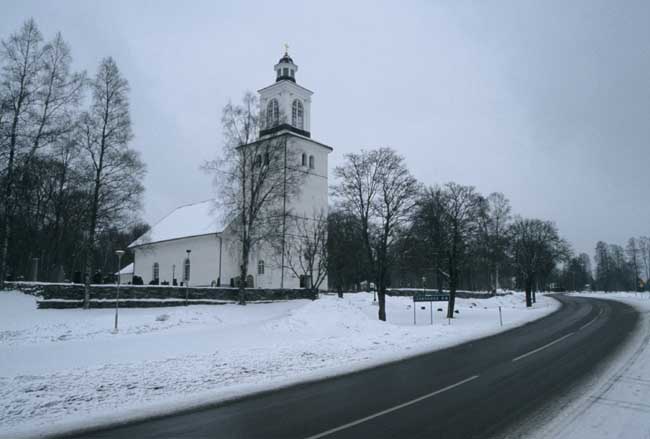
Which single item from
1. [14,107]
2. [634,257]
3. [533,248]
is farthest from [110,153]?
[634,257]

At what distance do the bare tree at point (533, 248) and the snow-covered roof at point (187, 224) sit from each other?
107 ft

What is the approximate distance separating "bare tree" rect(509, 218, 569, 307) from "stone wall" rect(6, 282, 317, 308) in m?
29.6

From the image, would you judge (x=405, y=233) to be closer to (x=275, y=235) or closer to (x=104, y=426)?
(x=275, y=235)

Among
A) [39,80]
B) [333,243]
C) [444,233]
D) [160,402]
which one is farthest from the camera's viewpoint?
[333,243]

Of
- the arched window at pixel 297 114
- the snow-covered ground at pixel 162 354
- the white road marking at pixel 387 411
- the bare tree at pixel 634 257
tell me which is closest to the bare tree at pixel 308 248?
the arched window at pixel 297 114

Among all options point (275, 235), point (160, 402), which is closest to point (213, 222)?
point (275, 235)

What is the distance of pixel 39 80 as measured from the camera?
930 inches

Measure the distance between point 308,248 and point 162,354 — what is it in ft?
89.8

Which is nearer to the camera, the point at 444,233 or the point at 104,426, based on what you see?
the point at 104,426

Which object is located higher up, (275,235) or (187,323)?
(275,235)

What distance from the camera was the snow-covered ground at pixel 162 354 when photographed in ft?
29.3

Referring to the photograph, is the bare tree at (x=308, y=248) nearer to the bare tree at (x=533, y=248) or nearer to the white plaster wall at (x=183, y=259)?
the white plaster wall at (x=183, y=259)

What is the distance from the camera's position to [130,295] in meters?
25.6

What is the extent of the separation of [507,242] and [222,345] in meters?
41.2
